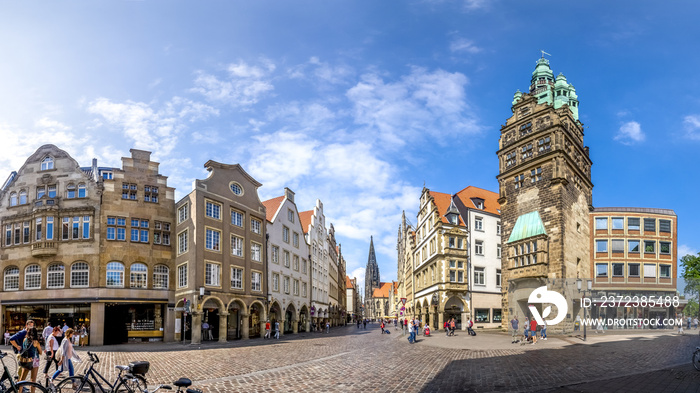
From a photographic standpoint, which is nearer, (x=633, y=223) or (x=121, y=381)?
(x=121, y=381)

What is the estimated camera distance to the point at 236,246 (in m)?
42.4

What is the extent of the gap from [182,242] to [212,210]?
10.7 ft

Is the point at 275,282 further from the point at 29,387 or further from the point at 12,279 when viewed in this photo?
the point at 29,387

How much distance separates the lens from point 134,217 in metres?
38.5

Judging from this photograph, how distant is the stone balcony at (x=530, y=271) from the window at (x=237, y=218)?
75.4 feet

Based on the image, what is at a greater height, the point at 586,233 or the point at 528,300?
the point at 586,233

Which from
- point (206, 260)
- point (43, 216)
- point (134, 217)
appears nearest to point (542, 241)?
point (206, 260)

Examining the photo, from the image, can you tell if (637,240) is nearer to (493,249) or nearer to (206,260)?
(493,249)

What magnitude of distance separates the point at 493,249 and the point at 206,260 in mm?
30850

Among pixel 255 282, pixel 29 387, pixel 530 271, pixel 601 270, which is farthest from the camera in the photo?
pixel 601 270

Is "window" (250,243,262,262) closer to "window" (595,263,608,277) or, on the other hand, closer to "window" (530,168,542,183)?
"window" (530,168,542,183)

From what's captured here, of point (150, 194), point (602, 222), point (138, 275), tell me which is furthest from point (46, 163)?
point (602, 222)

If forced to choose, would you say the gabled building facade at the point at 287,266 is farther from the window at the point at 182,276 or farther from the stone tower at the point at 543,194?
the stone tower at the point at 543,194

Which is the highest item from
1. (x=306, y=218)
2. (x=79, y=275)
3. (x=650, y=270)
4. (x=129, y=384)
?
(x=306, y=218)
